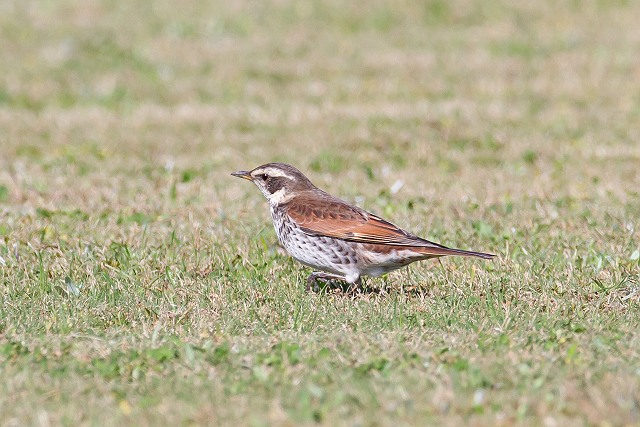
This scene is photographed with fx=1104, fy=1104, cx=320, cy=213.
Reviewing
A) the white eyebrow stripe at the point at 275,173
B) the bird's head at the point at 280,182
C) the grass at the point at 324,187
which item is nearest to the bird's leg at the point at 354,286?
the grass at the point at 324,187

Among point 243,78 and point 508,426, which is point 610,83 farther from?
point 508,426

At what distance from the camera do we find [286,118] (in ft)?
52.2

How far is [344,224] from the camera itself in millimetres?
8422

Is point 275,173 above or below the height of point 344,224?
above

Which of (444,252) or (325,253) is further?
(325,253)

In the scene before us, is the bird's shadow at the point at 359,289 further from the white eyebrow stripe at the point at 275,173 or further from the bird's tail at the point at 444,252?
the white eyebrow stripe at the point at 275,173

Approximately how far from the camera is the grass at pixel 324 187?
5934 millimetres

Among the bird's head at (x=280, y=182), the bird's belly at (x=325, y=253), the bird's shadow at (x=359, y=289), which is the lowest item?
the bird's shadow at (x=359, y=289)

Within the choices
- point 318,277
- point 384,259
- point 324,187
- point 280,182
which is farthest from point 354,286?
point 324,187

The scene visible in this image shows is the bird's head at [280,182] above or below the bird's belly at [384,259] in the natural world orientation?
above

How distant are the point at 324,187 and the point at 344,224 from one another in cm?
416

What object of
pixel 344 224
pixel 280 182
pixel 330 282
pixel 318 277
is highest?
pixel 280 182

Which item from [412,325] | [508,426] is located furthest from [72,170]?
[508,426]

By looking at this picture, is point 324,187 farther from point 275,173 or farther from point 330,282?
point 330,282
